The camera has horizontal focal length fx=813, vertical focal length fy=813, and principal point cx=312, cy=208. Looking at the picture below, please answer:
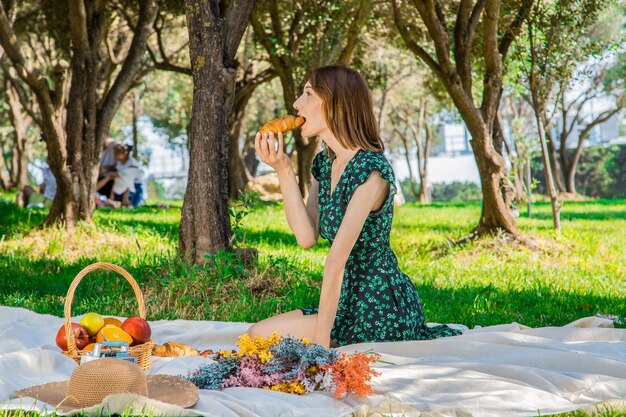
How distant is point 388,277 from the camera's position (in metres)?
4.75

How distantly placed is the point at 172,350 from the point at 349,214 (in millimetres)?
1475

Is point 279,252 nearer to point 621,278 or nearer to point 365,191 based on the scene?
point 621,278

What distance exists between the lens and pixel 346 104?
180 inches

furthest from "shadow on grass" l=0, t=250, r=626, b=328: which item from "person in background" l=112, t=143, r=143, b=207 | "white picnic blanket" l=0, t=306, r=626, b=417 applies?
"person in background" l=112, t=143, r=143, b=207

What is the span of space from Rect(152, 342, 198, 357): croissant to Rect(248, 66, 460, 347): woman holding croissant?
16.8 inches

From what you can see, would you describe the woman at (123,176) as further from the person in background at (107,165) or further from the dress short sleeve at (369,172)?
the dress short sleeve at (369,172)

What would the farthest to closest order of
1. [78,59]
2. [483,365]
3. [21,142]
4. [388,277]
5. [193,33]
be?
[21,142], [78,59], [193,33], [388,277], [483,365]

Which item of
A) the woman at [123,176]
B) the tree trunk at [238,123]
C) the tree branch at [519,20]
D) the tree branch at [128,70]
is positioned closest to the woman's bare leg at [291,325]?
the tree branch at [128,70]

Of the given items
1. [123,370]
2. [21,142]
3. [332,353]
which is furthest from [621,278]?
[21,142]

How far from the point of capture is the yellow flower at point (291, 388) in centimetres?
387

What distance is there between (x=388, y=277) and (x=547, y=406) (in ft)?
4.12

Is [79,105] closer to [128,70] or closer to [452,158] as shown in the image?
[128,70]

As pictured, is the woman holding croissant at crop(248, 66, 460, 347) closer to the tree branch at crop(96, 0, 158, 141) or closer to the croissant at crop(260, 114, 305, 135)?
the croissant at crop(260, 114, 305, 135)

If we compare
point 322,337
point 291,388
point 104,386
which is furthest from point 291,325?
point 104,386
